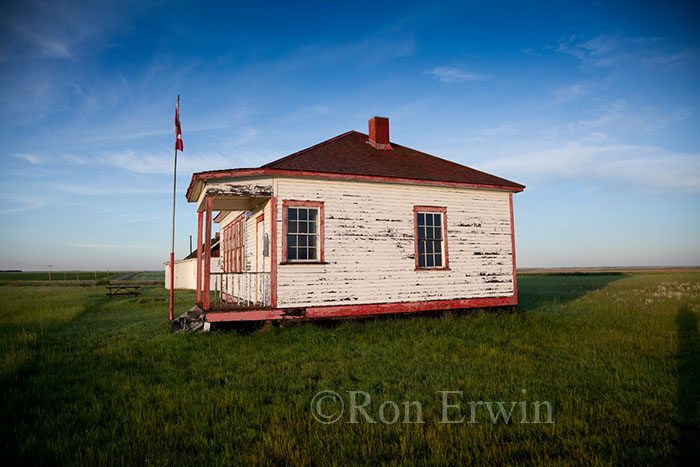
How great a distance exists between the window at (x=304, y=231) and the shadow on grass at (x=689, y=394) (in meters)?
7.92

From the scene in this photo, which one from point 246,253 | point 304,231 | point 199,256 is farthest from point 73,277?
point 304,231

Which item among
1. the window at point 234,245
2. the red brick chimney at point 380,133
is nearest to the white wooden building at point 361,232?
the red brick chimney at point 380,133

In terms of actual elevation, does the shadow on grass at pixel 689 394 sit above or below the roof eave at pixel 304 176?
below

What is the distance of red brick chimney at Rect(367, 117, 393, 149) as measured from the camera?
1495 centimetres

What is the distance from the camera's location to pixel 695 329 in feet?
33.9

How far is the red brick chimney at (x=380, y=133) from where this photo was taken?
14.9m

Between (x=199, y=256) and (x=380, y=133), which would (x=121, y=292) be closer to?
(x=199, y=256)

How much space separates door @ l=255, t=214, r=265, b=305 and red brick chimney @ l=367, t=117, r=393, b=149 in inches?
208

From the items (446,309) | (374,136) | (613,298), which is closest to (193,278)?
(374,136)

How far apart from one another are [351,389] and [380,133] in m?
10.9

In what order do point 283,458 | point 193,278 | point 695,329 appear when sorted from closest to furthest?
point 283,458, point 695,329, point 193,278

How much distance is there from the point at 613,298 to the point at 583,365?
12673mm

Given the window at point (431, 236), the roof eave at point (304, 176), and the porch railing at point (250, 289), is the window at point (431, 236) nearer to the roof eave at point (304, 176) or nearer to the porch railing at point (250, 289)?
the roof eave at point (304, 176)

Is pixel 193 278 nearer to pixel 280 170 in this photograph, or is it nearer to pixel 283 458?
pixel 280 170
